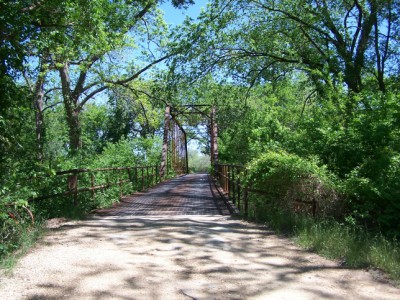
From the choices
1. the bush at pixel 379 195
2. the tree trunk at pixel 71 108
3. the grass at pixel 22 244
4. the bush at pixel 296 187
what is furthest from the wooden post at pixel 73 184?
the tree trunk at pixel 71 108

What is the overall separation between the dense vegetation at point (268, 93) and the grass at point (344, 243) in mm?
41

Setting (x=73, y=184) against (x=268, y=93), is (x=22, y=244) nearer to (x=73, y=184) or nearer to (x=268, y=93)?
(x=73, y=184)

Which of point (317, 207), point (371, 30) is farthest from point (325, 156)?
point (371, 30)

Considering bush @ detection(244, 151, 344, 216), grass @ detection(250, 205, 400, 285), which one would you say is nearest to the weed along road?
grass @ detection(250, 205, 400, 285)

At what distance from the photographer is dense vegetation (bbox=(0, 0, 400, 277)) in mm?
6277

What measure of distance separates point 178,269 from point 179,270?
37 millimetres

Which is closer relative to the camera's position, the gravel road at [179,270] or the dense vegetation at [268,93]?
the gravel road at [179,270]

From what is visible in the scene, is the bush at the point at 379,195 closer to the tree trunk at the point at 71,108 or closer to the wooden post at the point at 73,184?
the wooden post at the point at 73,184

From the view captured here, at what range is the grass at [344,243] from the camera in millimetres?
4598

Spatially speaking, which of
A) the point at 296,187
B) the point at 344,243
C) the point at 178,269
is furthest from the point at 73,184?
the point at 344,243

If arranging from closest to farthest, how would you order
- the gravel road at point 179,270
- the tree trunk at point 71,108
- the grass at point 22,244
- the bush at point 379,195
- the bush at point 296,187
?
the gravel road at point 179,270 < the grass at point 22,244 < the bush at point 379,195 < the bush at point 296,187 < the tree trunk at point 71,108

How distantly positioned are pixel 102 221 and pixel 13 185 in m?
2.99

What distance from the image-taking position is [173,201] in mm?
12453

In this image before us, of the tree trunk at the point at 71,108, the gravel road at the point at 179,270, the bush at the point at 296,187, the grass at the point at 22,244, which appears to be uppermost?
the tree trunk at the point at 71,108
